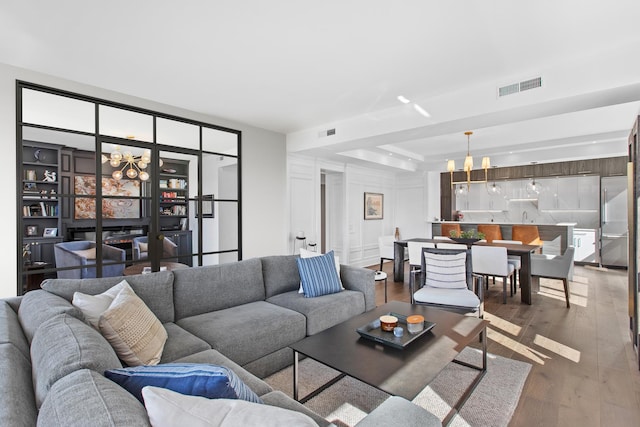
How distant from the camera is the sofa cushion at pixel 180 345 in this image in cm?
200

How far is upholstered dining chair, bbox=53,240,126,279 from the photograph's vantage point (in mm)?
3439

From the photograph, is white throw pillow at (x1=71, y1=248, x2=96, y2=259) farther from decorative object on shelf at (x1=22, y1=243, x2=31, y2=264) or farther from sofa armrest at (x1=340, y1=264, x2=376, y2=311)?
sofa armrest at (x1=340, y1=264, x2=376, y2=311)

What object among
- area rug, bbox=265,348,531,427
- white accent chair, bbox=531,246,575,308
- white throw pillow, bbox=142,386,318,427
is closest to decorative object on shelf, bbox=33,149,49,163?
area rug, bbox=265,348,531,427

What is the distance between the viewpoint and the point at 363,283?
3.60 meters

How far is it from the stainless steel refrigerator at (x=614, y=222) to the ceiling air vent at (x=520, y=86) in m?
5.92

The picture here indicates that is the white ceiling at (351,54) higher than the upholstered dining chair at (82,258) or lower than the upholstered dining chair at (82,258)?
higher

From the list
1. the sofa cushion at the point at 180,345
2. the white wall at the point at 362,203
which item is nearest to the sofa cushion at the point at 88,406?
the sofa cushion at the point at 180,345

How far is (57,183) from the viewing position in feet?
11.1

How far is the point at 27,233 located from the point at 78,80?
5.44 feet

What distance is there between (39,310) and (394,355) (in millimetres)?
1950

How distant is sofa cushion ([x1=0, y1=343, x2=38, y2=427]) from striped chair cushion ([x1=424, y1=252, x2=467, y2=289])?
3486 mm

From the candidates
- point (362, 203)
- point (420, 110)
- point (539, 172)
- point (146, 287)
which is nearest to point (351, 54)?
point (420, 110)

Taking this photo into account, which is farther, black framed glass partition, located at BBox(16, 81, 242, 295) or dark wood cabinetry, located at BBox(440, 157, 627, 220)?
dark wood cabinetry, located at BBox(440, 157, 627, 220)

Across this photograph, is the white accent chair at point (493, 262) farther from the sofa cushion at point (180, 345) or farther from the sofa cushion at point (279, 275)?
the sofa cushion at point (180, 345)
